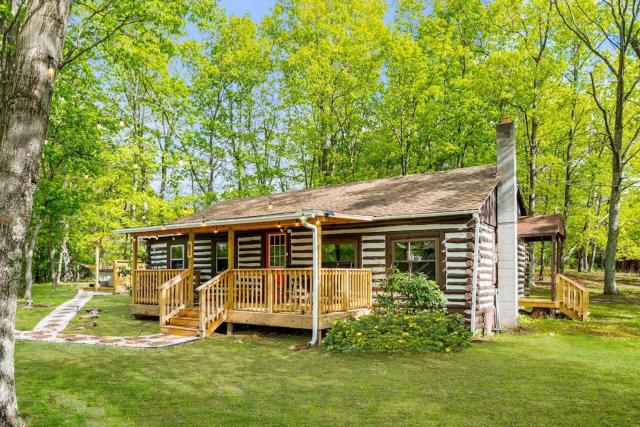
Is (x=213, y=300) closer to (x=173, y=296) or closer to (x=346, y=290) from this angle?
(x=173, y=296)

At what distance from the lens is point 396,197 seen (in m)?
14.9

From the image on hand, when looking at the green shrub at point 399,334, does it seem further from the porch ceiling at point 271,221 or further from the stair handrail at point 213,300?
the stair handrail at point 213,300

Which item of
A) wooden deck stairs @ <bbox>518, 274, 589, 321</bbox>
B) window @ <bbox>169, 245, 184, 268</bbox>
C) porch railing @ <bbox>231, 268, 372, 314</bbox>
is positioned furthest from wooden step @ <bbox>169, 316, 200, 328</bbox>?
wooden deck stairs @ <bbox>518, 274, 589, 321</bbox>

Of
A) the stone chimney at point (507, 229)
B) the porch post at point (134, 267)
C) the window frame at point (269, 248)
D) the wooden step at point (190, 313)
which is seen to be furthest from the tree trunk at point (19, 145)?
the stone chimney at point (507, 229)

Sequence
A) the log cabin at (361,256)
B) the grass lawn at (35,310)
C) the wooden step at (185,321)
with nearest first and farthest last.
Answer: the log cabin at (361,256), the wooden step at (185,321), the grass lawn at (35,310)

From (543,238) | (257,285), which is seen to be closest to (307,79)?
(543,238)

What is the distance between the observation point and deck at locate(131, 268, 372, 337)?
11.3m

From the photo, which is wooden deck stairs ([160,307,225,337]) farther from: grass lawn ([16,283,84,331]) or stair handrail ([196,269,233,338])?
grass lawn ([16,283,84,331])

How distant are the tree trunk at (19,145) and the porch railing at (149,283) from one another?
9.89m

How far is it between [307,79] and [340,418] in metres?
26.2

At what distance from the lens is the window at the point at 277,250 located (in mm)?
15945

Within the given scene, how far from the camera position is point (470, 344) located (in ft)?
35.2

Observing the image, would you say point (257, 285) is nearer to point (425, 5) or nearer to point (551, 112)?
point (551, 112)

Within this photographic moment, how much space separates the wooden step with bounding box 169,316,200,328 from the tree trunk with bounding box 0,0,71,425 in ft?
25.3
